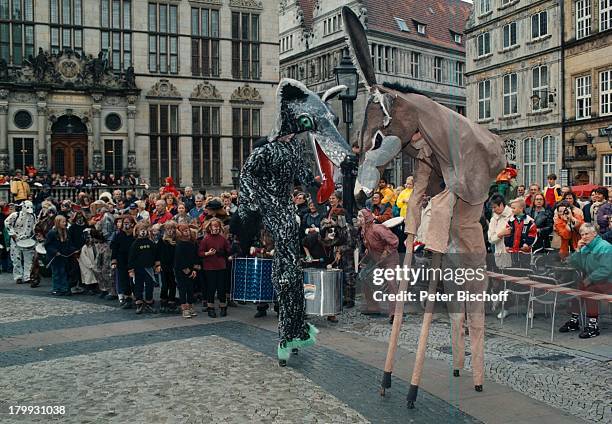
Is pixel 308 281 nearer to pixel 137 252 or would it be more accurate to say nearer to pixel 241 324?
pixel 241 324

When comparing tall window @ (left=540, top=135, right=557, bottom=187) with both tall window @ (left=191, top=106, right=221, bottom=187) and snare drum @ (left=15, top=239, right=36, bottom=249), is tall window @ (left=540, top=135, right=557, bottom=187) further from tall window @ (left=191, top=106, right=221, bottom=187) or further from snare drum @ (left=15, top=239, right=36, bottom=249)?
snare drum @ (left=15, top=239, right=36, bottom=249)

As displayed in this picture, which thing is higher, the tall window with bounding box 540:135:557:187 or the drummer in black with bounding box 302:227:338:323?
the tall window with bounding box 540:135:557:187

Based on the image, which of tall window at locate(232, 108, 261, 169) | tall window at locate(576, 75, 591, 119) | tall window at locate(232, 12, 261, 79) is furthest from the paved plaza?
tall window at locate(232, 12, 261, 79)

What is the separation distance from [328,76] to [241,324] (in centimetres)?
4466

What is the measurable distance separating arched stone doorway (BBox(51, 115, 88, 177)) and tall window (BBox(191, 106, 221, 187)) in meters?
5.65

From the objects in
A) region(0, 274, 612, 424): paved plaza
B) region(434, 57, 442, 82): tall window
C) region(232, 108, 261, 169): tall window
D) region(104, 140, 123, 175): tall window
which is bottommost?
region(0, 274, 612, 424): paved plaza

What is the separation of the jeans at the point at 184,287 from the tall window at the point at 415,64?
4474 centimetres

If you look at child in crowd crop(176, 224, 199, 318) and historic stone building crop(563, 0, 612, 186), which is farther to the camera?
historic stone building crop(563, 0, 612, 186)

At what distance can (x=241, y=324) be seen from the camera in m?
10.1

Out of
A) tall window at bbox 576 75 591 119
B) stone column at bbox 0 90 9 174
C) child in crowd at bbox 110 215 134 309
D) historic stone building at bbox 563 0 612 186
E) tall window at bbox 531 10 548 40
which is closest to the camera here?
child in crowd at bbox 110 215 134 309

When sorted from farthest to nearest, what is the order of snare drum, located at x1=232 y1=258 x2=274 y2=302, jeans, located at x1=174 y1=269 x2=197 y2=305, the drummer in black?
the drummer in black
jeans, located at x1=174 y1=269 x2=197 y2=305
snare drum, located at x1=232 y1=258 x2=274 y2=302

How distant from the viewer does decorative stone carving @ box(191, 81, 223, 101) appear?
35.2 m

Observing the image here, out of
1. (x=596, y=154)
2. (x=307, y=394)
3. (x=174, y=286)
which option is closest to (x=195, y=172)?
(x=596, y=154)

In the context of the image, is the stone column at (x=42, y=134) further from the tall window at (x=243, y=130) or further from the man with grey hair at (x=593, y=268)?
the man with grey hair at (x=593, y=268)
